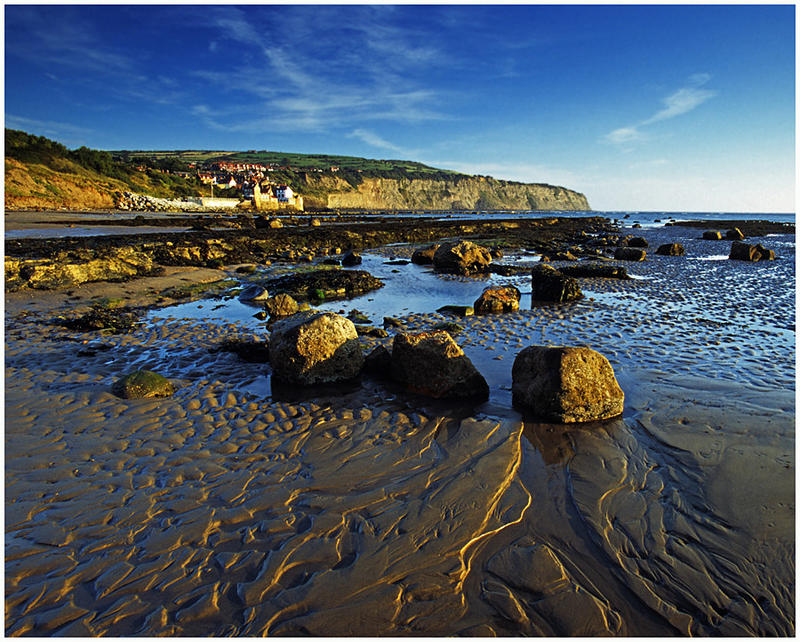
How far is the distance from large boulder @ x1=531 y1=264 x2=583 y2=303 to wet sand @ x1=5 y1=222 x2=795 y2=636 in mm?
5642

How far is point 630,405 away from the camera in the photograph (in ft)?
21.3

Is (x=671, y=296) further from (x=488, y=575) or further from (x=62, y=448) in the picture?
(x=62, y=448)

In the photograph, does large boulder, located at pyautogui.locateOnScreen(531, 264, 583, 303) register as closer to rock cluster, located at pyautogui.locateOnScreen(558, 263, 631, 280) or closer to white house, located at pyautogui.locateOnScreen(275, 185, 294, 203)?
rock cluster, located at pyautogui.locateOnScreen(558, 263, 631, 280)

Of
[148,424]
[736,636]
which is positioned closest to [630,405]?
[736,636]

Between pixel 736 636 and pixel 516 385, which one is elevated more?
pixel 516 385

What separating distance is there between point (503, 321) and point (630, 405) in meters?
4.84

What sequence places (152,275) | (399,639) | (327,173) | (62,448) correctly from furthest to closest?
1. (327,173)
2. (152,275)
3. (62,448)
4. (399,639)

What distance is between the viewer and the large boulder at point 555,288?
13.3m

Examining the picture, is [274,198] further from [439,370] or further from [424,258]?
[439,370]

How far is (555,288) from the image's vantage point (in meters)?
13.4

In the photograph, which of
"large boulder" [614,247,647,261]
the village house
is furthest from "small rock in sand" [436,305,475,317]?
the village house

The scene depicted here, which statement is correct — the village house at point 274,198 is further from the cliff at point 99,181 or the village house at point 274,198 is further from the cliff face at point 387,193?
the cliff face at point 387,193

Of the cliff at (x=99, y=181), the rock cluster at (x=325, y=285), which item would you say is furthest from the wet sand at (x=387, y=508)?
the cliff at (x=99, y=181)

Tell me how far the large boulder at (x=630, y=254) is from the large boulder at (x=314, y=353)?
2267 cm
